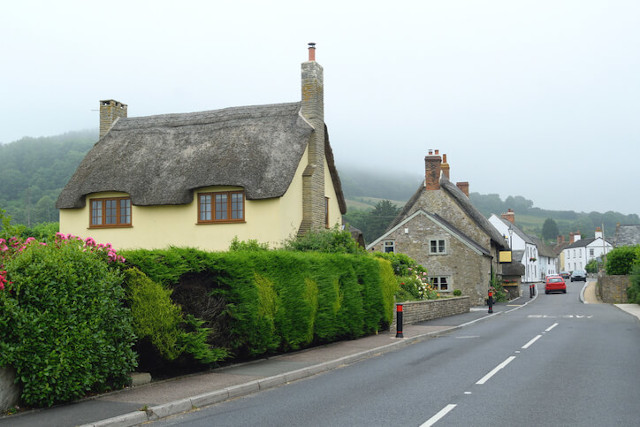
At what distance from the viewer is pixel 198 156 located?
84.8 ft

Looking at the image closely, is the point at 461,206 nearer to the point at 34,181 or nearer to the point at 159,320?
Result: the point at 159,320

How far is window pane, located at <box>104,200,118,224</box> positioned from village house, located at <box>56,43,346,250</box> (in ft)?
0.14

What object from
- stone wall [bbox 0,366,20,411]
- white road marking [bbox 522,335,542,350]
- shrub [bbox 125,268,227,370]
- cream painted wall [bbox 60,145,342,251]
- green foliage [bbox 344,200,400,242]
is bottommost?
white road marking [bbox 522,335,542,350]

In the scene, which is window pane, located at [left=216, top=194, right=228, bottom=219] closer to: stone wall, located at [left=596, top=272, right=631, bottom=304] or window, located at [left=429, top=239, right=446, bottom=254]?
window, located at [left=429, top=239, right=446, bottom=254]

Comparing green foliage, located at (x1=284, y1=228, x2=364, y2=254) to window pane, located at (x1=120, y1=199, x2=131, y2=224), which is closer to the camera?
green foliage, located at (x1=284, y1=228, x2=364, y2=254)

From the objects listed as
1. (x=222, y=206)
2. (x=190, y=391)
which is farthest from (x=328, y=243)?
(x=190, y=391)

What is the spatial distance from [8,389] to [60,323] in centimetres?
108

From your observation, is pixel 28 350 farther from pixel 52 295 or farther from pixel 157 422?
pixel 157 422

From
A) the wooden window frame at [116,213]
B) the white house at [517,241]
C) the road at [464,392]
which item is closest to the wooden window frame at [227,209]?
the wooden window frame at [116,213]

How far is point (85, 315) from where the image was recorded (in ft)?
30.4

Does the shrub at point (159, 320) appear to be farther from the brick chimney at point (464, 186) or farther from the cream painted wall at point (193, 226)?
the brick chimney at point (464, 186)

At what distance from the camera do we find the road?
27.3ft

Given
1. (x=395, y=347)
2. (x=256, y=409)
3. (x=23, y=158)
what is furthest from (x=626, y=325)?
(x=23, y=158)

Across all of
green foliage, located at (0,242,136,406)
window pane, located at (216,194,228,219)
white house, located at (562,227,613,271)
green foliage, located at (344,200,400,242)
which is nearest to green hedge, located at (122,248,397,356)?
green foliage, located at (0,242,136,406)
